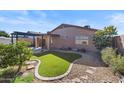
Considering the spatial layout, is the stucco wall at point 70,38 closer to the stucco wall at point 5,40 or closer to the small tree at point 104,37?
the small tree at point 104,37

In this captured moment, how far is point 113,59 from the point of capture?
536cm

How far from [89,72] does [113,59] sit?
815 mm

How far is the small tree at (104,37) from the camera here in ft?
16.7

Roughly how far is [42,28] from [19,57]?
3.21 ft

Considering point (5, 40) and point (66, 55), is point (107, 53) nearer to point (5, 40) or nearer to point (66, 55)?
point (66, 55)

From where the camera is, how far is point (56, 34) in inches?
208

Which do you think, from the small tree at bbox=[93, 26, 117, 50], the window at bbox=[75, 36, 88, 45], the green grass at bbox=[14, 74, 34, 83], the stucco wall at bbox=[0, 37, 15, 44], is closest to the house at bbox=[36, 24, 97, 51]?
the window at bbox=[75, 36, 88, 45]

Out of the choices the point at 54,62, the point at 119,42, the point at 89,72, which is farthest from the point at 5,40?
the point at 119,42

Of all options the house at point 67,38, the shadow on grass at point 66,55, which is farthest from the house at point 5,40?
the shadow on grass at point 66,55

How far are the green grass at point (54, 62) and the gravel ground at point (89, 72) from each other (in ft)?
0.61

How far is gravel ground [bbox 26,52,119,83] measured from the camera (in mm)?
5020
